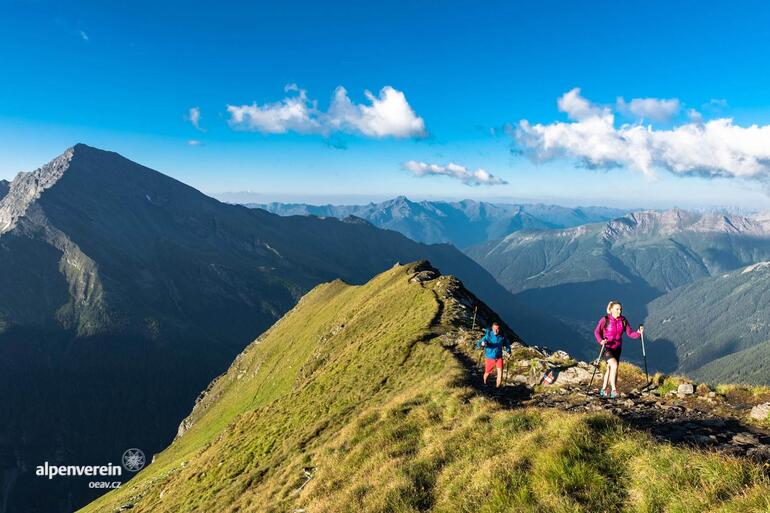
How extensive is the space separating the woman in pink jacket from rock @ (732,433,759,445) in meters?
5.66

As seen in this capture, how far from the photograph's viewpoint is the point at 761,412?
582 inches

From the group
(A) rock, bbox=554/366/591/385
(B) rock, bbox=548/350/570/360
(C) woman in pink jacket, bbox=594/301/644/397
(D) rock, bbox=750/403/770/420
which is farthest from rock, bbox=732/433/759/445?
(B) rock, bbox=548/350/570/360

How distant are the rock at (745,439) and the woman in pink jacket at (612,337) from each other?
223 inches

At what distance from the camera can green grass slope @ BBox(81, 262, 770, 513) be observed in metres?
8.80

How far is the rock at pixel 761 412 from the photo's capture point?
1455 centimetres

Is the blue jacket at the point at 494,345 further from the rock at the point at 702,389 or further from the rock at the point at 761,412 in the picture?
the rock at the point at 761,412

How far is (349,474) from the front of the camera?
49.1 ft

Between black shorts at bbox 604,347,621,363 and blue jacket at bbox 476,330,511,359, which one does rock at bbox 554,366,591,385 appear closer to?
blue jacket at bbox 476,330,511,359

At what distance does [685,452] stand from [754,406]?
10482mm

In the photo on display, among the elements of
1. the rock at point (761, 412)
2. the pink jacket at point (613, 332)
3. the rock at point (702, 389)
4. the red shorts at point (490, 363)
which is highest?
the pink jacket at point (613, 332)

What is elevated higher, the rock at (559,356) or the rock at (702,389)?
the rock at (702,389)

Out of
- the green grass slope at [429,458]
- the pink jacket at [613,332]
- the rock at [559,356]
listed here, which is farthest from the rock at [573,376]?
the green grass slope at [429,458]

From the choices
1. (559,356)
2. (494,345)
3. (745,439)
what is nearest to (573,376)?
(559,356)

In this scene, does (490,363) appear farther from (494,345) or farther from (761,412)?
(761,412)
